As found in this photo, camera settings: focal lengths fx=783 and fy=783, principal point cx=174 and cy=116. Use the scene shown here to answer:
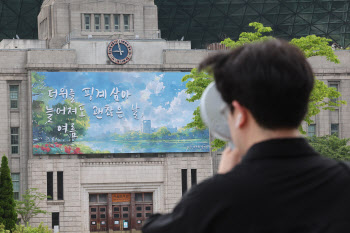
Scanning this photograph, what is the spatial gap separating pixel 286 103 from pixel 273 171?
0.88 feet

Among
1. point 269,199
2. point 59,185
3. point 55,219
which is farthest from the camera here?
point 59,185

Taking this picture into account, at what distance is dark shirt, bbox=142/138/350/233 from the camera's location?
273 cm

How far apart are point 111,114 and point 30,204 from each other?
808cm

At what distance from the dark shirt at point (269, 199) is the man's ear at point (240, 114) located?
0.11m

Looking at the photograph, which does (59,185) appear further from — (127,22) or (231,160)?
(231,160)

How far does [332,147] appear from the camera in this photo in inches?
1778

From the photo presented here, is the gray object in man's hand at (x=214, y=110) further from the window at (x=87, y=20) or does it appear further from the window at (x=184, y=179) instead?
the window at (x=87, y=20)

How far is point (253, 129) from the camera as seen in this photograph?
9.70 feet

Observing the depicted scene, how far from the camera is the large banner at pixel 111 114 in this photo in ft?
157

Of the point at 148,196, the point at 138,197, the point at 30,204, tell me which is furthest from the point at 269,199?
the point at 148,196

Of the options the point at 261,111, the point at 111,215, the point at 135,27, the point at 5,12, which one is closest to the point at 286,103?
the point at 261,111

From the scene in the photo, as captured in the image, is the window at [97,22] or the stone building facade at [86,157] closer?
the stone building facade at [86,157]

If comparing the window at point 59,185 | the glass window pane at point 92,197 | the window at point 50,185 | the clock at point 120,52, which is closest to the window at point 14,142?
the window at point 50,185

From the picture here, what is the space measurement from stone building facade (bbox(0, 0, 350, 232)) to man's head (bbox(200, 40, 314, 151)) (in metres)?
44.4
